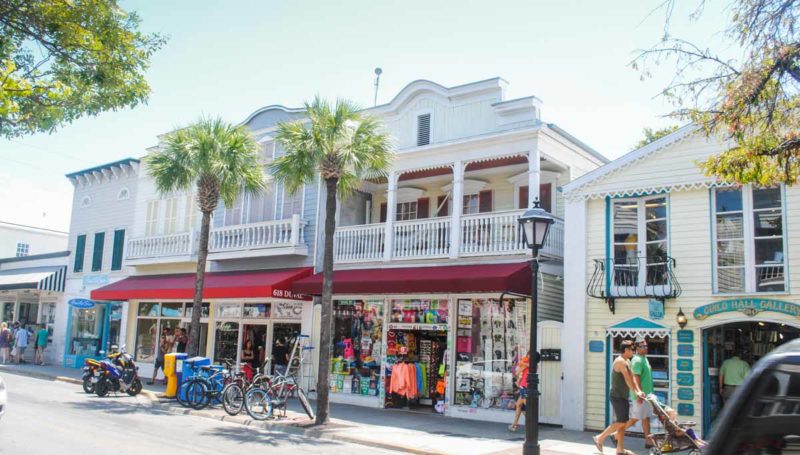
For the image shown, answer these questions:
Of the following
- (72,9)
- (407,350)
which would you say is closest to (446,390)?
(407,350)

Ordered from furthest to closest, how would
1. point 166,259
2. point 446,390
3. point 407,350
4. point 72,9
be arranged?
point 166,259, point 407,350, point 446,390, point 72,9

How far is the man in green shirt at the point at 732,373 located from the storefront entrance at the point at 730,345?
262mm

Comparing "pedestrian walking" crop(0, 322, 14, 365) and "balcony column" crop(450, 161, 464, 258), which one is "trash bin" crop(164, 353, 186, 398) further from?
"pedestrian walking" crop(0, 322, 14, 365)

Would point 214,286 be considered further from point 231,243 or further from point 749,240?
point 749,240

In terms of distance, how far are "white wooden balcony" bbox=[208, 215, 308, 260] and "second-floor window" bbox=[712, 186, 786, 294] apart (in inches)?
463

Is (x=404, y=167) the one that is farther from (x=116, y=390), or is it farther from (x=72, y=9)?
(x=72, y=9)

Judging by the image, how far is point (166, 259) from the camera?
81.5 feet

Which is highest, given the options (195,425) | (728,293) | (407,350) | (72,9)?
(72,9)

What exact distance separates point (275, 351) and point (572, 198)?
10.7 m

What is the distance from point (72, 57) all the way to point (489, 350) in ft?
37.4

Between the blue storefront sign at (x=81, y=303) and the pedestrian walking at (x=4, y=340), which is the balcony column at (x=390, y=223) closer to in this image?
the blue storefront sign at (x=81, y=303)

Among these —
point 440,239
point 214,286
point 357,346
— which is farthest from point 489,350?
point 214,286

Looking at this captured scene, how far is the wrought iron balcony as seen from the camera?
14.5m

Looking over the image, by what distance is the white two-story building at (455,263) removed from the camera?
16.9 meters
